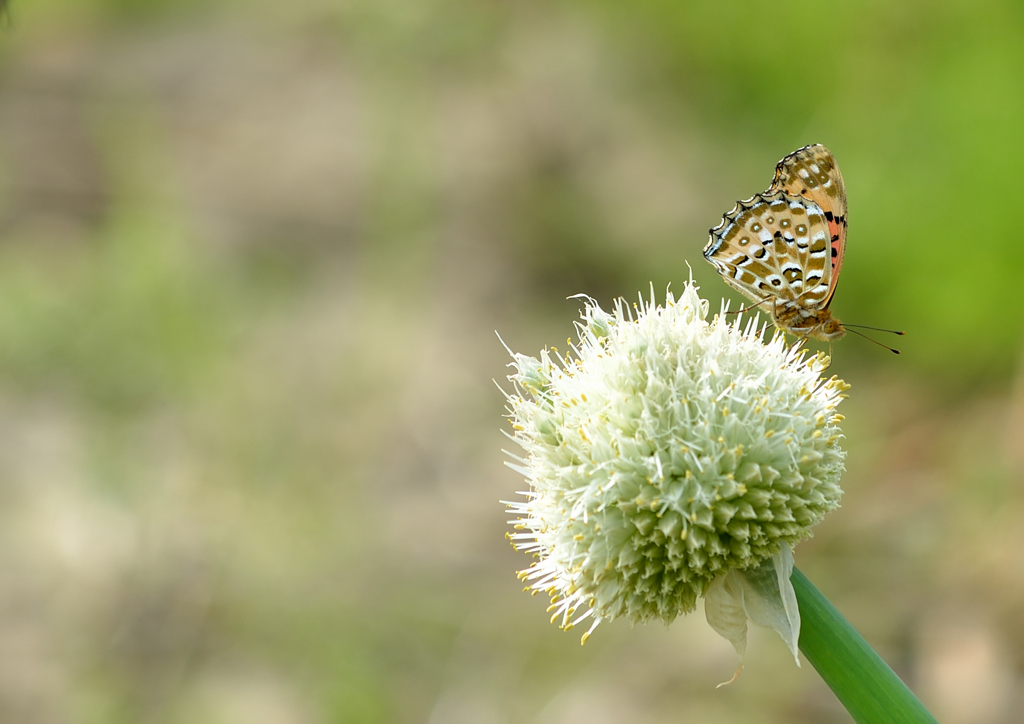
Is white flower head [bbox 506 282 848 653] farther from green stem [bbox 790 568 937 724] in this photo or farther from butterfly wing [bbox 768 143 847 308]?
butterfly wing [bbox 768 143 847 308]

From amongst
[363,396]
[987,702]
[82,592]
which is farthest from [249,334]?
[987,702]

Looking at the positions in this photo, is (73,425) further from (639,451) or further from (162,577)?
(639,451)

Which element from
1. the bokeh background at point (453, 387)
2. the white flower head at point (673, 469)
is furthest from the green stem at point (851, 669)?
the bokeh background at point (453, 387)

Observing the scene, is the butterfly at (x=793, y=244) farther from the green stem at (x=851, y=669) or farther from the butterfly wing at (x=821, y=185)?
the green stem at (x=851, y=669)

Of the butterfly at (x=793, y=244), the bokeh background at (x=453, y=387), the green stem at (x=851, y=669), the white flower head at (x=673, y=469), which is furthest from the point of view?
the bokeh background at (x=453, y=387)

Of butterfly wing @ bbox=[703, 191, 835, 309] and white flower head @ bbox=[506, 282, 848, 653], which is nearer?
white flower head @ bbox=[506, 282, 848, 653]

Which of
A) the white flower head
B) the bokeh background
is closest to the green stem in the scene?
the white flower head
